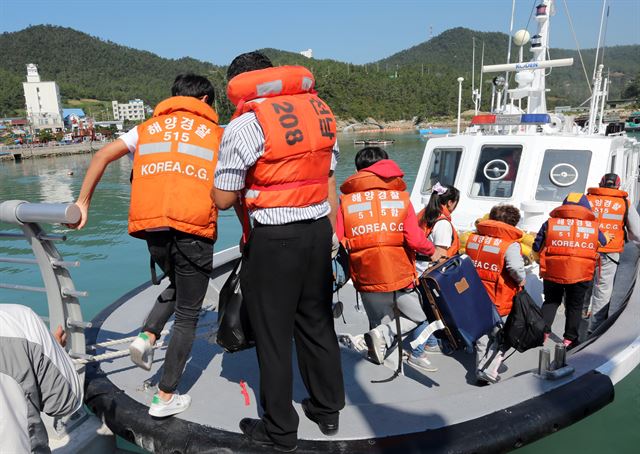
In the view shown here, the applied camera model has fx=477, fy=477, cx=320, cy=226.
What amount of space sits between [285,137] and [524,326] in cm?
207

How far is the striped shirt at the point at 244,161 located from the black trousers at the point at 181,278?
0.53 meters

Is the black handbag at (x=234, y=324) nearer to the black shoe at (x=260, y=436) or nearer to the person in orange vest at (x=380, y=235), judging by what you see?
the black shoe at (x=260, y=436)

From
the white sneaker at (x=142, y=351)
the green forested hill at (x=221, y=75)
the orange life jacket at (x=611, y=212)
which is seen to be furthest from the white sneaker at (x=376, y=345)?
the green forested hill at (x=221, y=75)

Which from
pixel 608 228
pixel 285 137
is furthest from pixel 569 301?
pixel 285 137

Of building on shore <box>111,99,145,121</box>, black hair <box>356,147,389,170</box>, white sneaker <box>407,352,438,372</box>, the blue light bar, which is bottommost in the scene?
white sneaker <box>407,352,438,372</box>

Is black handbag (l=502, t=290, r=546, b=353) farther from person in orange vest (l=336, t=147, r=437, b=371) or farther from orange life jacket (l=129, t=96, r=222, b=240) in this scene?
orange life jacket (l=129, t=96, r=222, b=240)

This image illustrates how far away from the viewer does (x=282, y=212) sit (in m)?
1.98

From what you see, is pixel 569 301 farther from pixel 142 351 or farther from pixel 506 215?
pixel 142 351

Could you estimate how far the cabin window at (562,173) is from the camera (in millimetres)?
5336

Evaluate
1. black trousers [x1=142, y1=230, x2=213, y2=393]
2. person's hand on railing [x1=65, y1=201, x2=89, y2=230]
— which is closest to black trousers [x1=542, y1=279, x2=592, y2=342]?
black trousers [x1=142, y1=230, x2=213, y2=393]

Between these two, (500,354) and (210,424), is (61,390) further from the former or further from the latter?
(500,354)

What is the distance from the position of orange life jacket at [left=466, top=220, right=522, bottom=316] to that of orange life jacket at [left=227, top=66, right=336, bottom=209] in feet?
5.50

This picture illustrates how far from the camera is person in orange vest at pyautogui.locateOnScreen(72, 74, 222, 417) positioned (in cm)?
232

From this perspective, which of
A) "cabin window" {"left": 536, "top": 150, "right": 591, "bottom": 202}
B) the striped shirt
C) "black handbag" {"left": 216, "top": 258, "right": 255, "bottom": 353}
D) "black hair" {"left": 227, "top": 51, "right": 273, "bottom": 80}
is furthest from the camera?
"cabin window" {"left": 536, "top": 150, "right": 591, "bottom": 202}
